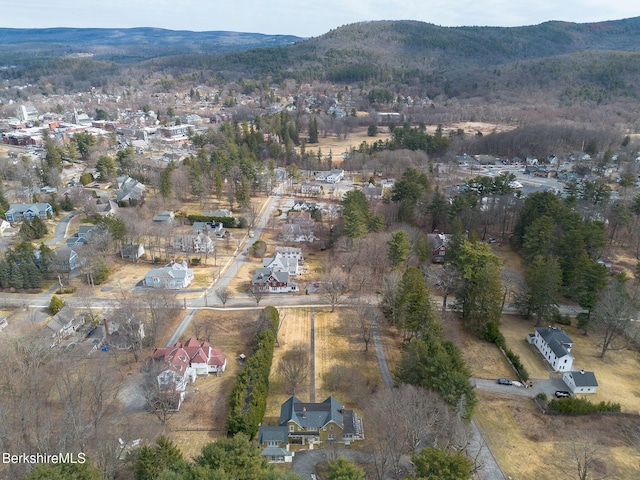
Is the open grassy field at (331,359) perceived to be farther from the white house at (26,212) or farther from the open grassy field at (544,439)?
the white house at (26,212)

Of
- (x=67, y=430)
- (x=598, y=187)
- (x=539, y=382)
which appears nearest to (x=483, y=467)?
(x=539, y=382)

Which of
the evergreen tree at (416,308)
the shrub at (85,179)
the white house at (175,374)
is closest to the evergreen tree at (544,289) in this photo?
the evergreen tree at (416,308)

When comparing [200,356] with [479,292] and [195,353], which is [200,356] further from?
[479,292]

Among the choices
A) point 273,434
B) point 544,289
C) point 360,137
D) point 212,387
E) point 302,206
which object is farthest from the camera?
point 360,137

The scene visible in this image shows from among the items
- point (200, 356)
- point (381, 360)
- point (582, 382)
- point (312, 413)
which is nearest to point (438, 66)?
point (381, 360)

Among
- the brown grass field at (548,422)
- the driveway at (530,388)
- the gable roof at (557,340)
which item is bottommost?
the driveway at (530,388)

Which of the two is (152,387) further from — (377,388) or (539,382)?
(539,382)
